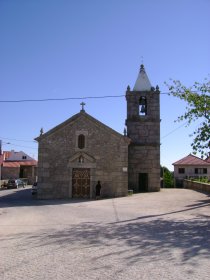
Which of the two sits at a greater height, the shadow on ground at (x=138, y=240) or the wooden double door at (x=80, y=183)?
the wooden double door at (x=80, y=183)

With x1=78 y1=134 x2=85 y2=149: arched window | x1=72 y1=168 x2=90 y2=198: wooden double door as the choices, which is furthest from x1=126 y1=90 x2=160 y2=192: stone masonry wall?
x1=78 y1=134 x2=85 y2=149: arched window

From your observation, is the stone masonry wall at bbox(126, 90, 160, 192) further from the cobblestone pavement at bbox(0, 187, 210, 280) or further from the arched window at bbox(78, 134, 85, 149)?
the cobblestone pavement at bbox(0, 187, 210, 280)

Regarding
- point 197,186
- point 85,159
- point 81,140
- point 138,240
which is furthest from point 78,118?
point 138,240

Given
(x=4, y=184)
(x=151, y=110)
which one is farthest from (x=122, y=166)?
(x=4, y=184)

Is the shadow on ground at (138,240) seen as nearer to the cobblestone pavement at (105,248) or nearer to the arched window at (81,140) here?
the cobblestone pavement at (105,248)

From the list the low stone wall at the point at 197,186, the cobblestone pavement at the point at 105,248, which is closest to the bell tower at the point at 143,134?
the low stone wall at the point at 197,186

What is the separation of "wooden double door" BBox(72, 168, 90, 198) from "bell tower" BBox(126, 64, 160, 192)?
6628 millimetres

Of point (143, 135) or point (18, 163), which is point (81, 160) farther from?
point (18, 163)

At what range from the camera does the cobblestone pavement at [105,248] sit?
644 centimetres

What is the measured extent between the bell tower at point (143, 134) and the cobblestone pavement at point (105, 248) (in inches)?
689

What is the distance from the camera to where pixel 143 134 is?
32250 mm

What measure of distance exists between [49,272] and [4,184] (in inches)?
1799

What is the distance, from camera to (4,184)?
50.0 meters

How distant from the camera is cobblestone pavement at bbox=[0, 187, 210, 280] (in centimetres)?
644
